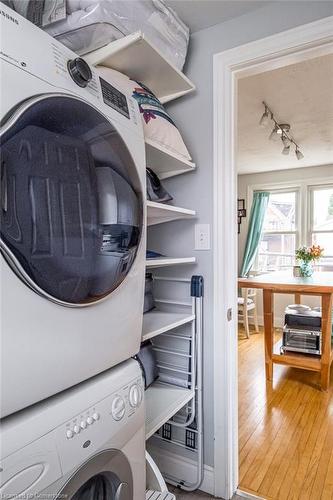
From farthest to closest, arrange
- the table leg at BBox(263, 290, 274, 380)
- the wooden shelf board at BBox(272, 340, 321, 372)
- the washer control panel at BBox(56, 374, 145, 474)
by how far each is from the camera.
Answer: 1. the table leg at BBox(263, 290, 274, 380)
2. the wooden shelf board at BBox(272, 340, 321, 372)
3. the washer control panel at BBox(56, 374, 145, 474)

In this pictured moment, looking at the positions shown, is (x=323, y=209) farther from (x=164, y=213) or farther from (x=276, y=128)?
(x=164, y=213)

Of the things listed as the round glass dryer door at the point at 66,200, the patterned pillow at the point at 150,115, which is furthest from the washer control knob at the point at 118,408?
the patterned pillow at the point at 150,115

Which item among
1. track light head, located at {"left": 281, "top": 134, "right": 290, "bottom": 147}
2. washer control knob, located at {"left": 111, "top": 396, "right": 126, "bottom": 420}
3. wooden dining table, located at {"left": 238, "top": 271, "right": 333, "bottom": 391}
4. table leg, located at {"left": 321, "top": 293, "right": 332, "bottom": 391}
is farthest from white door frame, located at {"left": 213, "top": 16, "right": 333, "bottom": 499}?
track light head, located at {"left": 281, "top": 134, "right": 290, "bottom": 147}

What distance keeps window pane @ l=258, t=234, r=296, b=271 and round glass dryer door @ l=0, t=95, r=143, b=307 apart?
4379mm

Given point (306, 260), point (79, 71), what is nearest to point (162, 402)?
point (79, 71)

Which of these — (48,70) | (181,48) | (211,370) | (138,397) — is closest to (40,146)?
(48,70)

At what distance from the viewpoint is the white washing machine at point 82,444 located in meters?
0.56

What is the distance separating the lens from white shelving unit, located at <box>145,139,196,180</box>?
1235 mm

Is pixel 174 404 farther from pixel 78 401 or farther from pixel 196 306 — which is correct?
pixel 78 401

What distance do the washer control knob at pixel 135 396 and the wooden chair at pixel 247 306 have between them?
133 inches

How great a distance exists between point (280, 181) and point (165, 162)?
149 inches

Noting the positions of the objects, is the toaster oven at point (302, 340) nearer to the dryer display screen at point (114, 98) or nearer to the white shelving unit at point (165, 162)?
the white shelving unit at point (165, 162)

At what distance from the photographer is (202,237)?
4.93 feet

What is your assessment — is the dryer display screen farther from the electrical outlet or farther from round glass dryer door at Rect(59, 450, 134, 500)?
round glass dryer door at Rect(59, 450, 134, 500)
